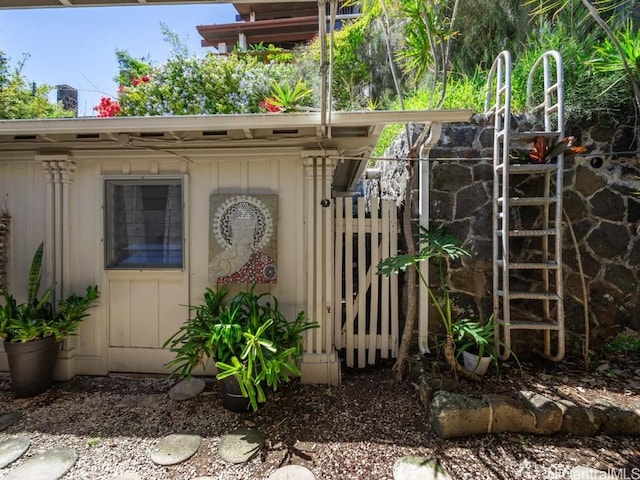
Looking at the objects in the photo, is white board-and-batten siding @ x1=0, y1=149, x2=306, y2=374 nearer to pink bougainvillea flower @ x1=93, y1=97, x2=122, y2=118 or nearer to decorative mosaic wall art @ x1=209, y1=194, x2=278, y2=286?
decorative mosaic wall art @ x1=209, y1=194, x2=278, y2=286

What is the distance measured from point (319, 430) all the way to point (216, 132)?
8.56 ft

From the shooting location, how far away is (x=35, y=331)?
2643 mm

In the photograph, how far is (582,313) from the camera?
3123 mm

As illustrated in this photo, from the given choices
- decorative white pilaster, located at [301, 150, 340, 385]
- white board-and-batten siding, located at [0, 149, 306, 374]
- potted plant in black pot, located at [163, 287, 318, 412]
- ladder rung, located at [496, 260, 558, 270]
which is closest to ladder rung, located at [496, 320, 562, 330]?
ladder rung, located at [496, 260, 558, 270]

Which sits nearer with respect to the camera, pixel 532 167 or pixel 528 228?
pixel 532 167

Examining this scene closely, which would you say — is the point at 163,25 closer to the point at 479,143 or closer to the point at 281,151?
the point at 281,151

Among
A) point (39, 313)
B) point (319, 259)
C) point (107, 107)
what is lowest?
point (39, 313)

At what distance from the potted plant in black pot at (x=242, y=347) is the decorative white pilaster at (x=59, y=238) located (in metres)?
1.38

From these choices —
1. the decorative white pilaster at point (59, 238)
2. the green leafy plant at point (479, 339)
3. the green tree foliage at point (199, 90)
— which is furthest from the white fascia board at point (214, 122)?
the green tree foliage at point (199, 90)

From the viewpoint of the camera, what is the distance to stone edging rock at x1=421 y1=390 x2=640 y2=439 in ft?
7.17

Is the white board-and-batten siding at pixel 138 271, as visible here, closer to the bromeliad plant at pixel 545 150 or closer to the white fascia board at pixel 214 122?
the white fascia board at pixel 214 122

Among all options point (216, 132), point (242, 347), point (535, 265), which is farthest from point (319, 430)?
point (216, 132)

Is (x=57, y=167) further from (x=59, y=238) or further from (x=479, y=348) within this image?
(x=479, y=348)

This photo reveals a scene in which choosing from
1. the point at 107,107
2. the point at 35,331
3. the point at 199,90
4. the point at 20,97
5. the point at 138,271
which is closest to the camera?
the point at 35,331
